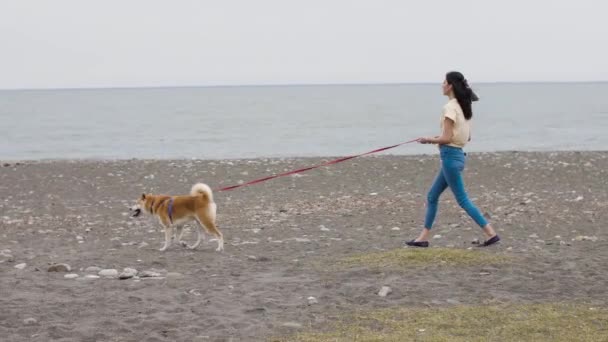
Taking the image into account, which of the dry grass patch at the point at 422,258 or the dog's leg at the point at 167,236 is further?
the dog's leg at the point at 167,236

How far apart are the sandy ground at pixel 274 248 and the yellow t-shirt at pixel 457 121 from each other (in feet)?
4.68

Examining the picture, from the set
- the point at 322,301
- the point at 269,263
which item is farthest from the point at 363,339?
the point at 269,263

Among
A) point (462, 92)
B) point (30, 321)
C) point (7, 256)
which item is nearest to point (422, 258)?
point (462, 92)

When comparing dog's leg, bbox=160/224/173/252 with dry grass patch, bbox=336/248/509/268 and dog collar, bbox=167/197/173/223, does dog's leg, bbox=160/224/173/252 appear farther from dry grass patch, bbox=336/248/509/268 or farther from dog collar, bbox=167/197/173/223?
dry grass patch, bbox=336/248/509/268

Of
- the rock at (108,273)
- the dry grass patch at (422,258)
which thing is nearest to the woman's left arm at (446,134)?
the dry grass patch at (422,258)

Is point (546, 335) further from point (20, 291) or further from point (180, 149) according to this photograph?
point (180, 149)

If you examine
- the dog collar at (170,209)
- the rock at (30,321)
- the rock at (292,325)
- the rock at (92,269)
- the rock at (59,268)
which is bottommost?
the rock at (92,269)

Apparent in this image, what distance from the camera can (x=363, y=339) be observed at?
6.20 metres

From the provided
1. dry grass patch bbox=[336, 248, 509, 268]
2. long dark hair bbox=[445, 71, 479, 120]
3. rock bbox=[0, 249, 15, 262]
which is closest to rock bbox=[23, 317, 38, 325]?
rock bbox=[0, 249, 15, 262]

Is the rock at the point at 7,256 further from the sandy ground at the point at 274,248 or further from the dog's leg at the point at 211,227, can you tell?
the dog's leg at the point at 211,227

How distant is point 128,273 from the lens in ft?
28.4

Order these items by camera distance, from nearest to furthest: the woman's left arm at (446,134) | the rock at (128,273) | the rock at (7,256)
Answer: the rock at (128,273)
the woman's left arm at (446,134)
the rock at (7,256)

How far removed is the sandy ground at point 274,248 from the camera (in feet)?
23.0

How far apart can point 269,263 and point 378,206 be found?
536cm
